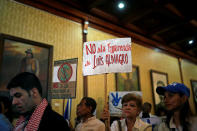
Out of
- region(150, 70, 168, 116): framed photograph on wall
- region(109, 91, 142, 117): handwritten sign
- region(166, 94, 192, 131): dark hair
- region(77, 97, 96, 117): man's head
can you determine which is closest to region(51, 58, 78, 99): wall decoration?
region(77, 97, 96, 117): man's head

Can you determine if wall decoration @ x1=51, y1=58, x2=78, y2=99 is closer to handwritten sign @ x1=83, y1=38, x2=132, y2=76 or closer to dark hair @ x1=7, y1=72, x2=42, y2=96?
handwritten sign @ x1=83, y1=38, x2=132, y2=76

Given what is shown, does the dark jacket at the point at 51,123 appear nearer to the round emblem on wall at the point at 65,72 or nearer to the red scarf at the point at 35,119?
the red scarf at the point at 35,119

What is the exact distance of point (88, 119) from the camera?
2.86 metres

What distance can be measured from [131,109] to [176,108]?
0.65 metres

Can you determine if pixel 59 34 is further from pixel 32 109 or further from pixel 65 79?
pixel 32 109

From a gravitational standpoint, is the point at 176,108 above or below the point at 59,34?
below

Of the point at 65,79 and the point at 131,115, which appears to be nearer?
the point at 131,115

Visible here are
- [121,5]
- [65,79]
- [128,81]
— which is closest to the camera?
[65,79]

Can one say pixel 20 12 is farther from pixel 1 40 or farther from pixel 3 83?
pixel 3 83

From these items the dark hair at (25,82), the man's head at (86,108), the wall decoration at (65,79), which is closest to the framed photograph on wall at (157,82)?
the man's head at (86,108)

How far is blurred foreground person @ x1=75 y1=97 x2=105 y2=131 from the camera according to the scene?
275cm

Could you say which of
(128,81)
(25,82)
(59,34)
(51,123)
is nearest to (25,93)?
(25,82)

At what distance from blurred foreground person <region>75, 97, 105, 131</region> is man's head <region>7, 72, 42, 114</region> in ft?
4.81

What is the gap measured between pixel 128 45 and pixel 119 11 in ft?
9.30
